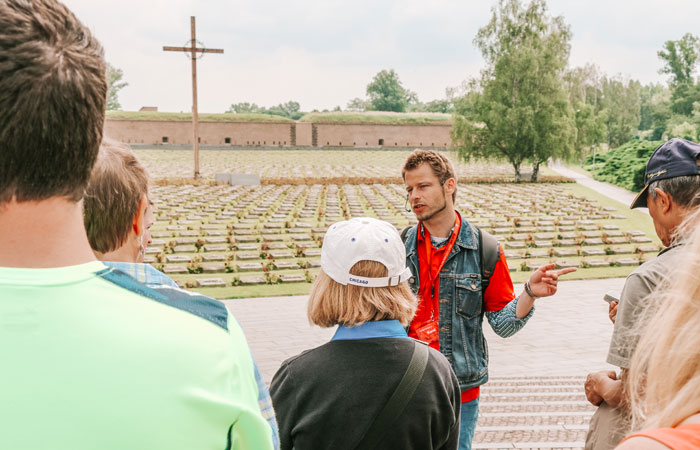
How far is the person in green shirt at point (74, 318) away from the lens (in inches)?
34.3

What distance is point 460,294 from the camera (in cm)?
309

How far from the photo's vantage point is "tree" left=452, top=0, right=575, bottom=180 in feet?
97.5

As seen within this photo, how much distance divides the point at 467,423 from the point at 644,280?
1.19 metres

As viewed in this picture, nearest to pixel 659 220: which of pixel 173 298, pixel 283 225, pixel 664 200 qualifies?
pixel 664 200

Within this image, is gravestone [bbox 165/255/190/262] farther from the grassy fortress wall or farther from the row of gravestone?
the grassy fortress wall

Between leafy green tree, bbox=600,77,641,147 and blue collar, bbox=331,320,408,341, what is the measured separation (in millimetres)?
55084

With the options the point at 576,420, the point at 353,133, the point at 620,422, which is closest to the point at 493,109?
the point at 576,420

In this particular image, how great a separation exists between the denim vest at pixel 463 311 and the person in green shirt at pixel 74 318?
214cm

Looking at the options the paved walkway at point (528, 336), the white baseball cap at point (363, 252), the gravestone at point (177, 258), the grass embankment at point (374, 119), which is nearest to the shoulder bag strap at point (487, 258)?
the white baseball cap at point (363, 252)

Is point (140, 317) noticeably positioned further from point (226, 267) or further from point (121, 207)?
point (226, 267)

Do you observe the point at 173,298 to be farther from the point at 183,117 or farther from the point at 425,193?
the point at 183,117

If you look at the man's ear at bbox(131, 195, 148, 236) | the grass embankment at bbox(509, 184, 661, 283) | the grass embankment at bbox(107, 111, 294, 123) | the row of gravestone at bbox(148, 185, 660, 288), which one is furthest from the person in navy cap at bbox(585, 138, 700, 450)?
the grass embankment at bbox(107, 111, 294, 123)

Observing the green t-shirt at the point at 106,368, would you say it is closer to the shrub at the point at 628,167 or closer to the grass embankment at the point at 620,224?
the grass embankment at the point at 620,224

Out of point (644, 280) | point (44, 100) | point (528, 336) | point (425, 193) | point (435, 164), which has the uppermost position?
point (44, 100)
